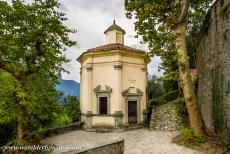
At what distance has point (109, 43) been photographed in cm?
2314

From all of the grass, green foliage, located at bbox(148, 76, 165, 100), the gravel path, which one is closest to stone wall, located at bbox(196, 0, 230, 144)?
the grass

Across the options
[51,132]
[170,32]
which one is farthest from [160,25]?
[51,132]

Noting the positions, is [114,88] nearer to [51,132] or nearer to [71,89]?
[51,132]

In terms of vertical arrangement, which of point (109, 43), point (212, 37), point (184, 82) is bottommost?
point (184, 82)

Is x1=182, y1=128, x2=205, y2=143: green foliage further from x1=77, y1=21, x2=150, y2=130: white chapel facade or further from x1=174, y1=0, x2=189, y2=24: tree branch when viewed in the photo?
x1=77, y1=21, x2=150, y2=130: white chapel facade

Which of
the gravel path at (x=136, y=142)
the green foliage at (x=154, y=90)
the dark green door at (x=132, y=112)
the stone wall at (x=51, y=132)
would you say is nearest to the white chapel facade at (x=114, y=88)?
the dark green door at (x=132, y=112)

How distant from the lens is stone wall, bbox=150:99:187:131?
709 inches

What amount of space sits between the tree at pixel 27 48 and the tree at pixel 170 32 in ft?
13.6

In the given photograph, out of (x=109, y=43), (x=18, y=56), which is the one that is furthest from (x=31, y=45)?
(x=109, y=43)

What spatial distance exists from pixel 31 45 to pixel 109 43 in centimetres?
1097

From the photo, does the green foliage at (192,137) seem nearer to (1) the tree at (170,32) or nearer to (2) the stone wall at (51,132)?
(1) the tree at (170,32)

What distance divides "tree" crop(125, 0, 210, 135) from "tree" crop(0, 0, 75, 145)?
13.6 feet

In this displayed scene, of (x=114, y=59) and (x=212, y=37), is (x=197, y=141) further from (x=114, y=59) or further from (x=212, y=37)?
(x=114, y=59)

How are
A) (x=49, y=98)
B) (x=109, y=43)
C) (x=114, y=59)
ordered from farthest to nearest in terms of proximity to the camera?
1. (x=109, y=43)
2. (x=114, y=59)
3. (x=49, y=98)
